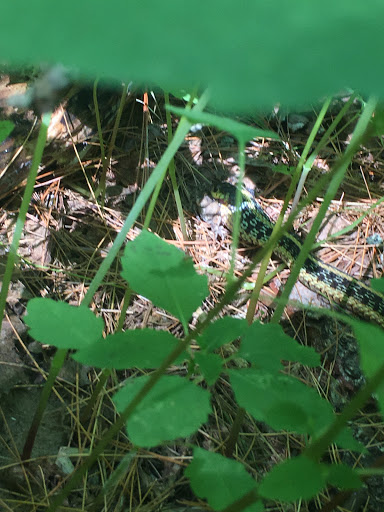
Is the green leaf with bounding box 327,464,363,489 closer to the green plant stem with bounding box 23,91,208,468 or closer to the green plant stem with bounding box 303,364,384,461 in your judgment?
the green plant stem with bounding box 303,364,384,461

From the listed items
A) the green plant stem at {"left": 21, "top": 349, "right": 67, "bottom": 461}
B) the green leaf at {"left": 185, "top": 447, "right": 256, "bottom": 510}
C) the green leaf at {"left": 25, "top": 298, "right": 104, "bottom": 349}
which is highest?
the green leaf at {"left": 25, "top": 298, "right": 104, "bottom": 349}

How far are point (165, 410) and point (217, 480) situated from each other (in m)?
0.16

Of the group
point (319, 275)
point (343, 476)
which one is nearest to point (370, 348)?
point (343, 476)

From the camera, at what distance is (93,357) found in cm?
71

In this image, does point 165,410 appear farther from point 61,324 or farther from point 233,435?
point 233,435

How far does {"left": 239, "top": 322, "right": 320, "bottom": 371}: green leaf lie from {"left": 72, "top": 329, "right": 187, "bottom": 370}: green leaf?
123mm

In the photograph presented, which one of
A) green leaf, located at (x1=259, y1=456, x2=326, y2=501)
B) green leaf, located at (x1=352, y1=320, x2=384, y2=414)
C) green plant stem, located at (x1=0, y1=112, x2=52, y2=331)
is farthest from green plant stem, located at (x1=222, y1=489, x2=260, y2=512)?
green plant stem, located at (x1=0, y1=112, x2=52, y2=331)

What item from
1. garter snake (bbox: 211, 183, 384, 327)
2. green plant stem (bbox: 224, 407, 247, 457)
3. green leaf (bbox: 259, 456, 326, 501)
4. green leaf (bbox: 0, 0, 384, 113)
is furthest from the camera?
garter snake (bbox: 211, 183, 384, 327)

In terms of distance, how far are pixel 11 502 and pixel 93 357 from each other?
0.51 metres

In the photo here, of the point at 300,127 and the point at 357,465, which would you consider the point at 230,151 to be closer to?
the point at 300,127

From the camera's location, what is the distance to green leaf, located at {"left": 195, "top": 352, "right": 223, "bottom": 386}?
674mm

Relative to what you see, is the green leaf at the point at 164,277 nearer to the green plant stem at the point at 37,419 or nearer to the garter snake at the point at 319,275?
the green plant stem at the point at 37,419

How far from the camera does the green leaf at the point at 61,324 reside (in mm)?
753

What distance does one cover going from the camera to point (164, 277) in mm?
779
